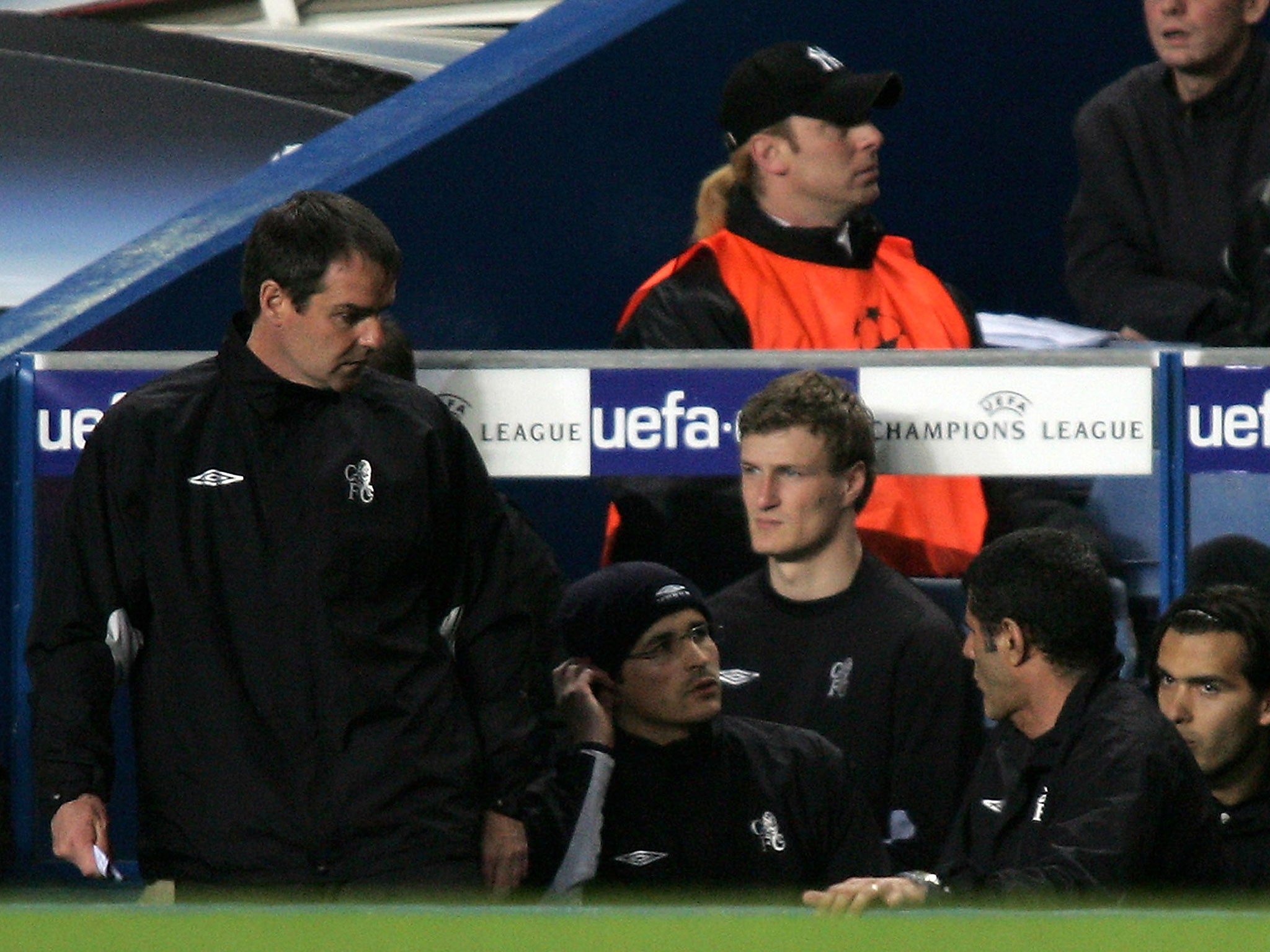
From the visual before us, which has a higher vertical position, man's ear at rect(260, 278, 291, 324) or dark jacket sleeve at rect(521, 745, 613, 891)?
man's ear at rect(260, 278, 291, 324)

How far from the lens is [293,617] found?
12.8ft

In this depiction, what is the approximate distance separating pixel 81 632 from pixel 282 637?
1.02 feet

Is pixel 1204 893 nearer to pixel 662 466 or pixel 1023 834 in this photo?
pixel 1023 834

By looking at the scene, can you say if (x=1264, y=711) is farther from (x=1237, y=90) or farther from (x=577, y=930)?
(x=577, y=930)

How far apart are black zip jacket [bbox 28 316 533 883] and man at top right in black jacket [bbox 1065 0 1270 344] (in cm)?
235

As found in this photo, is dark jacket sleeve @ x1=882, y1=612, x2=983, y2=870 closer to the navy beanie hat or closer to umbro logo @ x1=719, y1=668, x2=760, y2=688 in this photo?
umbro logo @ x1=719, y1=668, x2=760, y2=688

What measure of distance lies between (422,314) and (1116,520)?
6.56ft

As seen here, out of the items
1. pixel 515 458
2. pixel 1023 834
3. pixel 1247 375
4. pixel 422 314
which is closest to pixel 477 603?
pixel 515 458

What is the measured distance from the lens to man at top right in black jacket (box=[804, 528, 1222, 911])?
3734 millimetres

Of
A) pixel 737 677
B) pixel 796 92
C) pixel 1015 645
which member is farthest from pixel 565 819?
pixel 796 92

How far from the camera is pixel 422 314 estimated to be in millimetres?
6086

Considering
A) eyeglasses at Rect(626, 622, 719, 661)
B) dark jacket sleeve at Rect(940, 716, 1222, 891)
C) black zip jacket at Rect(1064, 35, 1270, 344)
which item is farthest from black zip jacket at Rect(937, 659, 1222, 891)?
black zip jacket at Rect(1064, 35, 1270, 344)

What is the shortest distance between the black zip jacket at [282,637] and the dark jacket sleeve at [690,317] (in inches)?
49.7

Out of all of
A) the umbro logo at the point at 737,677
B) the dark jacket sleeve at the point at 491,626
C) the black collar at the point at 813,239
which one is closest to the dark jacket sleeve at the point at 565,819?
the dark jacket sleeve at the point at 491,626
